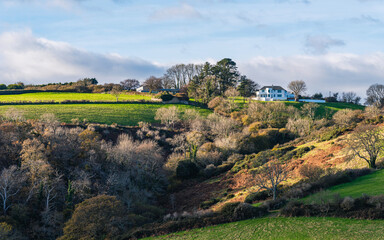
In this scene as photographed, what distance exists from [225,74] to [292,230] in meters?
100

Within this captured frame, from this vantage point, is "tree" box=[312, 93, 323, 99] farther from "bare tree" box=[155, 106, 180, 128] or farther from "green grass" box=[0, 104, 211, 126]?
"bare tree" box=[155, 106, 180, 128]

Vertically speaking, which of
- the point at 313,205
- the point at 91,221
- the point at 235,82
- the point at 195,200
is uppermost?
the point at 235,82

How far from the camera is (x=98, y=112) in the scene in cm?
8638

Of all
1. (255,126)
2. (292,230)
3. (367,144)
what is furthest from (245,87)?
(292,230)

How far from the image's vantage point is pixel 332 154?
48.7 meters

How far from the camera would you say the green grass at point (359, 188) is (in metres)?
28.5

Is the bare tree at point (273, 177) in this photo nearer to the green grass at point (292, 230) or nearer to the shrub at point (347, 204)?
the green grass at point (292, 230)

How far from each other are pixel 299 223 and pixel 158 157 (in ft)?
117

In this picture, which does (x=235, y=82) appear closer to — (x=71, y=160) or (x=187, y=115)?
(x=187, y=115)

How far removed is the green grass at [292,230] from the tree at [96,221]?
5.19m

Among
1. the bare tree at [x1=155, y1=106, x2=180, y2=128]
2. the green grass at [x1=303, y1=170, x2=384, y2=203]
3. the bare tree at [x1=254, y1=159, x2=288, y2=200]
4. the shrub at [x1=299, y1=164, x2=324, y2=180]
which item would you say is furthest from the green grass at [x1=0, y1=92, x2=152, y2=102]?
the green grass at [x1=303, y1=170, x2=384, y2=203]

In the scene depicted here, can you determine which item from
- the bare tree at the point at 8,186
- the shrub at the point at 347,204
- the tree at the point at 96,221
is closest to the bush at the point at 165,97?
the bare tree at the point at 8,186

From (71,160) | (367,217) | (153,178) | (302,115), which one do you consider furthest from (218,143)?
(367,217)

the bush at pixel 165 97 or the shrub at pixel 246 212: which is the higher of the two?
the bush at pixel 165 97
